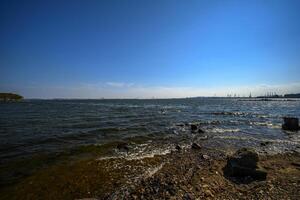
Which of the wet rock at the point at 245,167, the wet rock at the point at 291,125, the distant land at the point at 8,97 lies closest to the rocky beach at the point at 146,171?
the wet rock at the point at 245,167

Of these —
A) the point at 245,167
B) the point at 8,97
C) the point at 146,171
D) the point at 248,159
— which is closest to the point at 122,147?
the point at 146,171

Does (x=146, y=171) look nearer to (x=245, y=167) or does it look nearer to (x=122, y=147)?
(x=245, y=167)

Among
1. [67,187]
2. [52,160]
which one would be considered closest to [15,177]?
[52,160]

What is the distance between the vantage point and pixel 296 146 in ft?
51.0

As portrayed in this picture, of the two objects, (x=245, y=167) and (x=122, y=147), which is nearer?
(x=245, y=167)

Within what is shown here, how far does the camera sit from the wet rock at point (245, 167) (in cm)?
842

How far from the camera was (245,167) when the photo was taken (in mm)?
8844

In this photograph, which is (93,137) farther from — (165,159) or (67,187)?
(67,187)

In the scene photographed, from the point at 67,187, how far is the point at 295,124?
27.7m

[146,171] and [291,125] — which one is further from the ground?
[291,125]

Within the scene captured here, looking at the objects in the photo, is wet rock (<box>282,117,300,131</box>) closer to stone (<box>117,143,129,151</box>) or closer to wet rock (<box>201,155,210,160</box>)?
wet rock (<box>201,155,210,160</box>)

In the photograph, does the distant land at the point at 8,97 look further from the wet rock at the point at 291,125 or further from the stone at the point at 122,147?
the wet rock at the point at 291,125

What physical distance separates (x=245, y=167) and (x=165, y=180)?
3.93 metres

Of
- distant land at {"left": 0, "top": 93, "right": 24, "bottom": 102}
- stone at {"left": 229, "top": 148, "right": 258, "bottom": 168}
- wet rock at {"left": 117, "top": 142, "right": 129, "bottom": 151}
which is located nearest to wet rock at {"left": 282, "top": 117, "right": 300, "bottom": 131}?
stone at {"left": 229, "top": 148, "right": 258, "bottom": 168}
